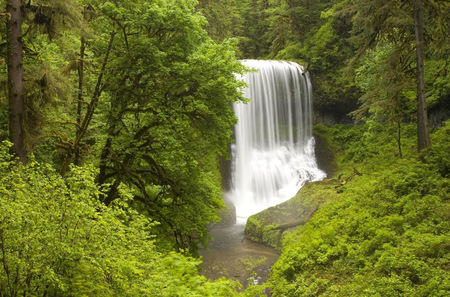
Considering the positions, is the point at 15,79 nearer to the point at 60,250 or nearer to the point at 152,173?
the point at 152,173

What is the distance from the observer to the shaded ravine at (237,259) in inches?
472

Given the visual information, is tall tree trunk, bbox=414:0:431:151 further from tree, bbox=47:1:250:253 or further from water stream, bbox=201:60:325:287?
water stream, bbox=201:60:325:287

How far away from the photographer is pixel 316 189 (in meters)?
16.7

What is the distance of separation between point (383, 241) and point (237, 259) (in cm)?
653

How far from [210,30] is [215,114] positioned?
79.2 ft

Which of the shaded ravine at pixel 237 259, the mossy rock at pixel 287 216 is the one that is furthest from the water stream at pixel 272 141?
the shaded ravine at pixel 237 259

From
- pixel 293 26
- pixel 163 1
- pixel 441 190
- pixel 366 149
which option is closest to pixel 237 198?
pixel 366 149

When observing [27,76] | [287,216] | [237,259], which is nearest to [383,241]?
[237,259]

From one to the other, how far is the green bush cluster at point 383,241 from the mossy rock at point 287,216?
1.73 m

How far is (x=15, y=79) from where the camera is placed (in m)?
6.87

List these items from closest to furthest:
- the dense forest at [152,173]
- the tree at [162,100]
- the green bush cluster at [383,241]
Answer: the dense forest at [152,173] < the green bush cluster at [383,241] < the tree at [162,100]

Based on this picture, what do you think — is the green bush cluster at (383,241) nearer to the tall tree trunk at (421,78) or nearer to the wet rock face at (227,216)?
the tall tree trunk at (421,78)

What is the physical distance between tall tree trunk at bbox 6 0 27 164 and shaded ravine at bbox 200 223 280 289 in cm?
725

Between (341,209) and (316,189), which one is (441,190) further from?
(316,189)
